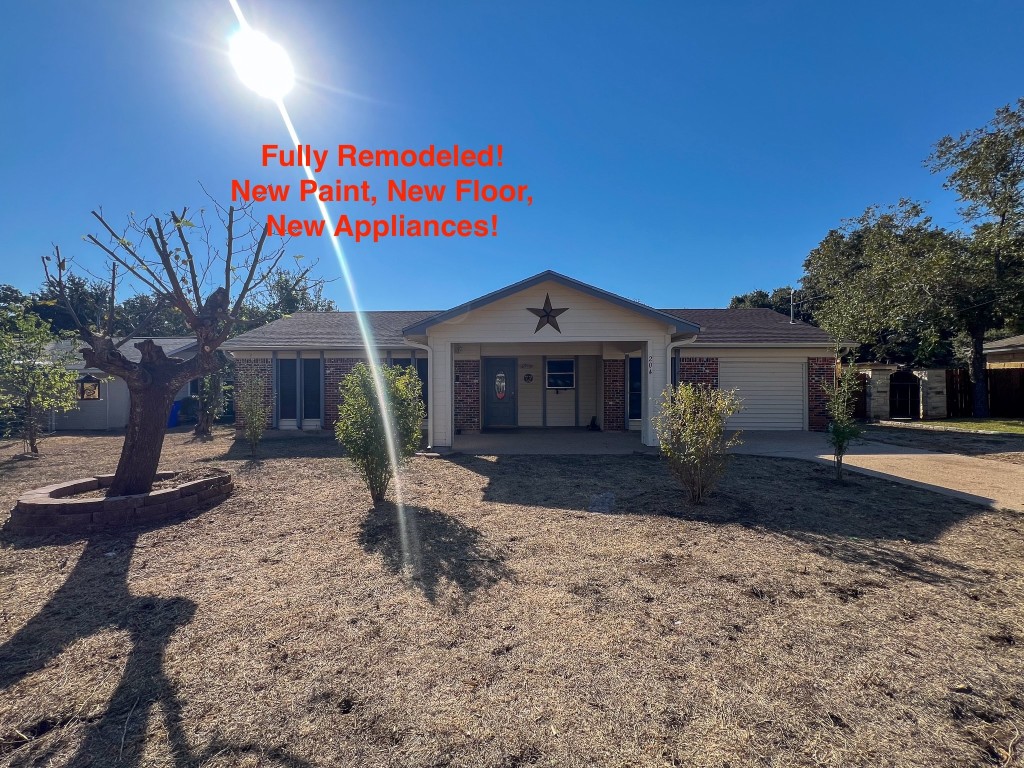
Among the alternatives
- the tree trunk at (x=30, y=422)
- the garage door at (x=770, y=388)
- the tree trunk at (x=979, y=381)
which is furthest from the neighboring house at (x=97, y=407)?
the tree trunk at (x=979, y=381)

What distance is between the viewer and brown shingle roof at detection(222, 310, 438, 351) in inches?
521

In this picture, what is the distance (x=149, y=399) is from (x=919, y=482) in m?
11.0

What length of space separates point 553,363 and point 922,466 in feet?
28.9

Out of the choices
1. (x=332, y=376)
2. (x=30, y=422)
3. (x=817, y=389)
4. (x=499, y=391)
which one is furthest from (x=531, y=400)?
(x=30, y=422)

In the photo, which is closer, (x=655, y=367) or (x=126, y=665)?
(x=126, y=665)

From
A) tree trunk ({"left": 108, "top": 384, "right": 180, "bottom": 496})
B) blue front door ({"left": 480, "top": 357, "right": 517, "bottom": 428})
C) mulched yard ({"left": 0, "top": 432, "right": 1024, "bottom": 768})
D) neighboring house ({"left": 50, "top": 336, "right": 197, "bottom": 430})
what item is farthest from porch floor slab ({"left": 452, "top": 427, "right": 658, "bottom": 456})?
neighboring house ({"left": 50, "top": 336, "right": 197, "bottom": 430})

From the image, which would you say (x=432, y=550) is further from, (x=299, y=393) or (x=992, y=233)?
(x=992, y=233)

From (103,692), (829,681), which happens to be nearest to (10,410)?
(103,692)

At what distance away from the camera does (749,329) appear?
45.5 feet

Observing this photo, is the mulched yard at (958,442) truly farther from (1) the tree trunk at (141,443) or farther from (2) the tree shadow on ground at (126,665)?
(1) the tree trunk at (141,443)

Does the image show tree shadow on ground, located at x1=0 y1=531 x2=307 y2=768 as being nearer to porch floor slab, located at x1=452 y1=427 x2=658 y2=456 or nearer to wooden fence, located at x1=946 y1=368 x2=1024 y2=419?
porch floor slab, located at x1=452 y1=427 x2=658 y2=456

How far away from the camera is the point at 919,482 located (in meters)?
7.08

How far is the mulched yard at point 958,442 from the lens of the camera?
9766 mm

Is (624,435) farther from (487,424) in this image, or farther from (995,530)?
(995,530)
